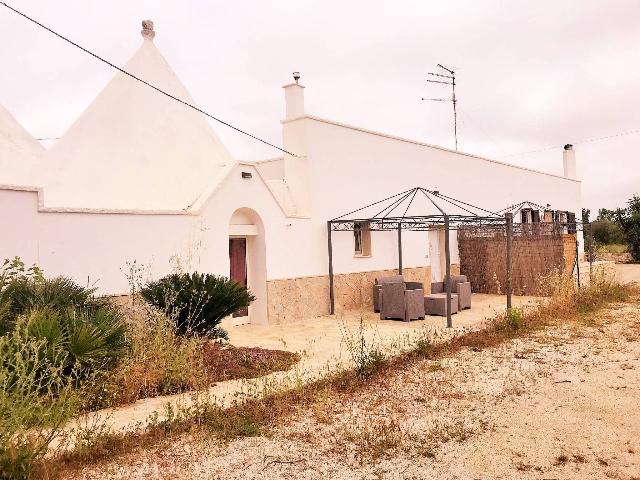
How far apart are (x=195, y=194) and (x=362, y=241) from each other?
5.13 meters

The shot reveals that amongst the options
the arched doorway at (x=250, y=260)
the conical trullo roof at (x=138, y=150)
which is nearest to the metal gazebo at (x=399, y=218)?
the arched doorway at (x=250, y=260)

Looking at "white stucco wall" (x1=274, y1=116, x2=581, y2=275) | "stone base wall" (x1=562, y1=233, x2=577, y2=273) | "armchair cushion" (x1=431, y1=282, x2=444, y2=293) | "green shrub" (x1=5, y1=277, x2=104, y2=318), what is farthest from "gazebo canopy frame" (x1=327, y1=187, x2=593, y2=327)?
"green shrub" (x1=5, y1=277, x2=104, y2=318)

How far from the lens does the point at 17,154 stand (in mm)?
13602

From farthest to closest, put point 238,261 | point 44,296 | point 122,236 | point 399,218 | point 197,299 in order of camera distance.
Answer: point 399,218 < point 238,261 < point 122,236 < point 197,299 < point 44,296

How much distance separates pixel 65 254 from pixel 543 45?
40.0 feet

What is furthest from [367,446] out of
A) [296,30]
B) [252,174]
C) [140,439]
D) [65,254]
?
[296,30]

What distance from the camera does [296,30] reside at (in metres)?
11.2

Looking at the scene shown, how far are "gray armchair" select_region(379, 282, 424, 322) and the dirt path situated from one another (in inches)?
197

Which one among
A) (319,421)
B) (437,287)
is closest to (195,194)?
(437,287)

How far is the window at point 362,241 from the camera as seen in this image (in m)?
15.3

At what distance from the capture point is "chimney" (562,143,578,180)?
2794 centimetres

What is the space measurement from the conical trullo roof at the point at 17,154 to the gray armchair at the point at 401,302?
8322 millimetres

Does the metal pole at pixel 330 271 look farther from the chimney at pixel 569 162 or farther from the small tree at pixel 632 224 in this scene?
the small tree at pixel 632 224

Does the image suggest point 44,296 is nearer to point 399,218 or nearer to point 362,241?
point 399,218
